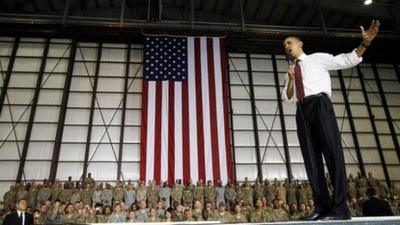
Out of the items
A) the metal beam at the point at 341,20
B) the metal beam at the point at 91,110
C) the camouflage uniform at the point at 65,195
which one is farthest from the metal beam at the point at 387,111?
the camouflage uniform at the point at 65,195

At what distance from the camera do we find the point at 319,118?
8.22 ft

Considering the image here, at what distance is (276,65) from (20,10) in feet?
35.3

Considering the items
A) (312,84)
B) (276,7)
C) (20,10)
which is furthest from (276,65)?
(312,84)

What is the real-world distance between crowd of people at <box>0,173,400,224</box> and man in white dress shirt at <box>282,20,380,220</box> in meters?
7.02

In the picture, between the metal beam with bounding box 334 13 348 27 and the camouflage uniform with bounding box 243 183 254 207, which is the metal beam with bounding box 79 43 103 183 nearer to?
the camouflage uniform with bounding box 243 183 254 207

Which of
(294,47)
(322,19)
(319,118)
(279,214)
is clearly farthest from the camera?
(322,19)

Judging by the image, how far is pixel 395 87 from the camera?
594 inches

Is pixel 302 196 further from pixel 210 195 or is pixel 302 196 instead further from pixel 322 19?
pixel 322 19

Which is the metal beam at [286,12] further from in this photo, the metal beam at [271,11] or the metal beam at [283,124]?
the metal beam at [283,124]

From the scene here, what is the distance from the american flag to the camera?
11523 mm

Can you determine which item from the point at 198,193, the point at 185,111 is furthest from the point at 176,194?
the point at 185,111

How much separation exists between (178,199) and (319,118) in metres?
8.93

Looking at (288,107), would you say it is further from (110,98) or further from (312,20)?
(110,98)

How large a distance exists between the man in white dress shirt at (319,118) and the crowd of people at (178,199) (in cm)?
702
